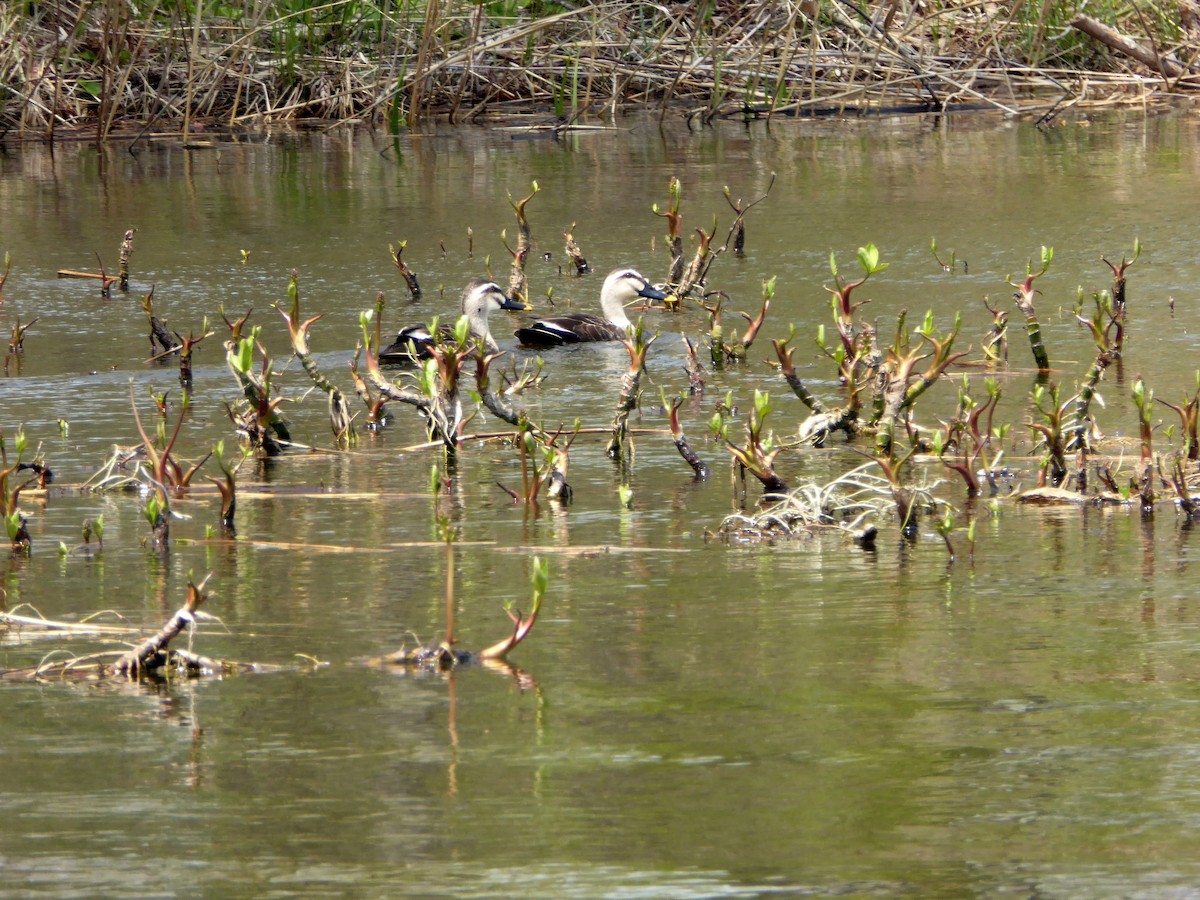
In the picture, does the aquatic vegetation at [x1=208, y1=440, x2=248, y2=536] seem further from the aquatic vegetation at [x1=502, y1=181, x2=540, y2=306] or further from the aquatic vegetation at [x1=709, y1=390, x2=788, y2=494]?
the aquatic vegetation at [x1=502, y1=181, x2=540, y2=306]

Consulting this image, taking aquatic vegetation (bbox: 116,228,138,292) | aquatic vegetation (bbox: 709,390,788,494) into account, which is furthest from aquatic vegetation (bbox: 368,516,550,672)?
aquatic vegetation (bbox: 116,228,138,292)

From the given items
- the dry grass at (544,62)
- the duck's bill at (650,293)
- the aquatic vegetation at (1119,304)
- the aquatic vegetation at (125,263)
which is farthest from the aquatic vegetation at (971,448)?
the dry grass at (544,62)

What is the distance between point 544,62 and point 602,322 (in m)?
10.4

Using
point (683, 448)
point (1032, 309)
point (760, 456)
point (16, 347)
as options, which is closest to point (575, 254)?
point (16, 347)

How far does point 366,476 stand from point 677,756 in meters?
3.16

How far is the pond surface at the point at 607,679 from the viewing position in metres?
3.07

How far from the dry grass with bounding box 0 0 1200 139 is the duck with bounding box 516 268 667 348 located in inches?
292

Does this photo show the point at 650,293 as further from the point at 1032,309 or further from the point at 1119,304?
the point at 1032,309

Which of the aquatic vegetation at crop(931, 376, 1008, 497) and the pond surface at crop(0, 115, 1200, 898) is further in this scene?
the aquatic vegetation at crop(931, 376, 1008, 497)

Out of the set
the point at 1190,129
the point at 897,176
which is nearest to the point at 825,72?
the point at 1190,129

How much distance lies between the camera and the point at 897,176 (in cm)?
1490

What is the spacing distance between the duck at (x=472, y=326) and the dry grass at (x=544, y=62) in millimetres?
7513

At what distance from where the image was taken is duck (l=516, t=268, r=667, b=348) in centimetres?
998

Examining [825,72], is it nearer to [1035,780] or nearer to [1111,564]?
[1111,564]
